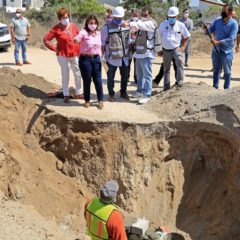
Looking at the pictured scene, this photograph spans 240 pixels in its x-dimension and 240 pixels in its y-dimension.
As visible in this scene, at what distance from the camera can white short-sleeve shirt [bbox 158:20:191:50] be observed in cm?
954

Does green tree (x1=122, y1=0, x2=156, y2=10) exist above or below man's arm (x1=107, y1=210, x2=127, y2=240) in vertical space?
below

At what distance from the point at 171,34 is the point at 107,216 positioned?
550 cm

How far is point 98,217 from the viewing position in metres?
4.93

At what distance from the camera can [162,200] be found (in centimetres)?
881

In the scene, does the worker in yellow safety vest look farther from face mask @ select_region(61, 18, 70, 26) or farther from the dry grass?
the dry grass

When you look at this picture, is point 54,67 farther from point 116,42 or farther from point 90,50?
point 90,50

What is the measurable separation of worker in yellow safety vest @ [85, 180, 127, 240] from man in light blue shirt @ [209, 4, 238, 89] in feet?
19.7

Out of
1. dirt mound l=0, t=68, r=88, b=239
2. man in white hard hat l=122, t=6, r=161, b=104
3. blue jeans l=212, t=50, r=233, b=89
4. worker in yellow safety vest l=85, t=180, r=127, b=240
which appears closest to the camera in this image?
worker in yellow safety vest l=85, t=180, r=127, b=240

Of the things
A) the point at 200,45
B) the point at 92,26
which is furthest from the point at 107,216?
the point at 200,45

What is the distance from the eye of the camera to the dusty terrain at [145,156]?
27.1 feet

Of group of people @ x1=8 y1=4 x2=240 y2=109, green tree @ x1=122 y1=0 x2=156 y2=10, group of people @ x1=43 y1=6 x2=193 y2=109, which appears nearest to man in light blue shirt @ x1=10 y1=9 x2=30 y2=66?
group of people @ x1=8 y1=4 x2=240 y2=109

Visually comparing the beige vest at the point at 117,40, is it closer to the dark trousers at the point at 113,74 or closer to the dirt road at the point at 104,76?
the dark trousers at the point at 113,74

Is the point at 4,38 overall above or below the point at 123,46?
below

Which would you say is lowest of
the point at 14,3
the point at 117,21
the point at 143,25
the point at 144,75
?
the point at 14,3
